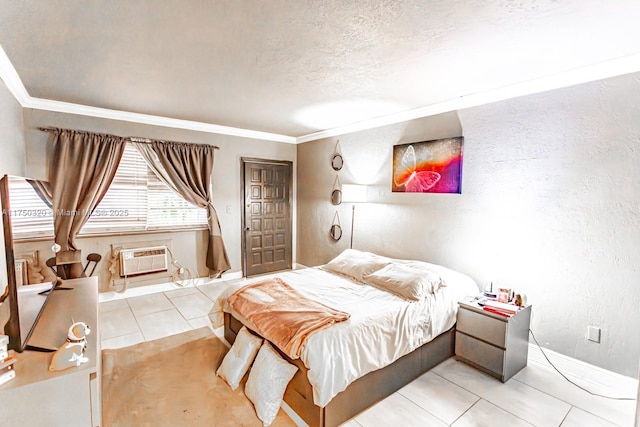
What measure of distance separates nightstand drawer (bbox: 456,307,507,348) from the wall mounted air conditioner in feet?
12.9

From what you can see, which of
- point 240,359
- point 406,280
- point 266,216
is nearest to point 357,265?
point 406,280

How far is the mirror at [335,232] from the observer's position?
188 inches

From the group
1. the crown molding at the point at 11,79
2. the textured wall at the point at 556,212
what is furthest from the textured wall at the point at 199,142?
the textured wall at the point at 556,212

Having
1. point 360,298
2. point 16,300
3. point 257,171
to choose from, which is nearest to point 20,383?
point 16,300

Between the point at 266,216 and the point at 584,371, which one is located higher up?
the point at 266,216

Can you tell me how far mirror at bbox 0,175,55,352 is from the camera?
1.39 metres

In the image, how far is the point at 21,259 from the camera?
1586mm

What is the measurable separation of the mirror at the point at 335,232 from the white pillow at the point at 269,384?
9.14ft

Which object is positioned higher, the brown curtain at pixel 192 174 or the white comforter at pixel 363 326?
the brown curtain at pixel 192 174

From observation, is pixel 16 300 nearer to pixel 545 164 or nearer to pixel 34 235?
pixel 34 235

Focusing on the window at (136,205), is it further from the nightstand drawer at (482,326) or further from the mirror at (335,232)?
the nightstand drawer at (482,326)

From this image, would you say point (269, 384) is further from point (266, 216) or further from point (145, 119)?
point (145, 119)

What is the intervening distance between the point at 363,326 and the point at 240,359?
102 centimetres

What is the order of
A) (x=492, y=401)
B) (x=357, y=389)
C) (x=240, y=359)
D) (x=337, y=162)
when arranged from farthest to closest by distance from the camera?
(x=337, y=162) < (x=240, y=359) < (x=492, y=401) < (x=357, y=389)
